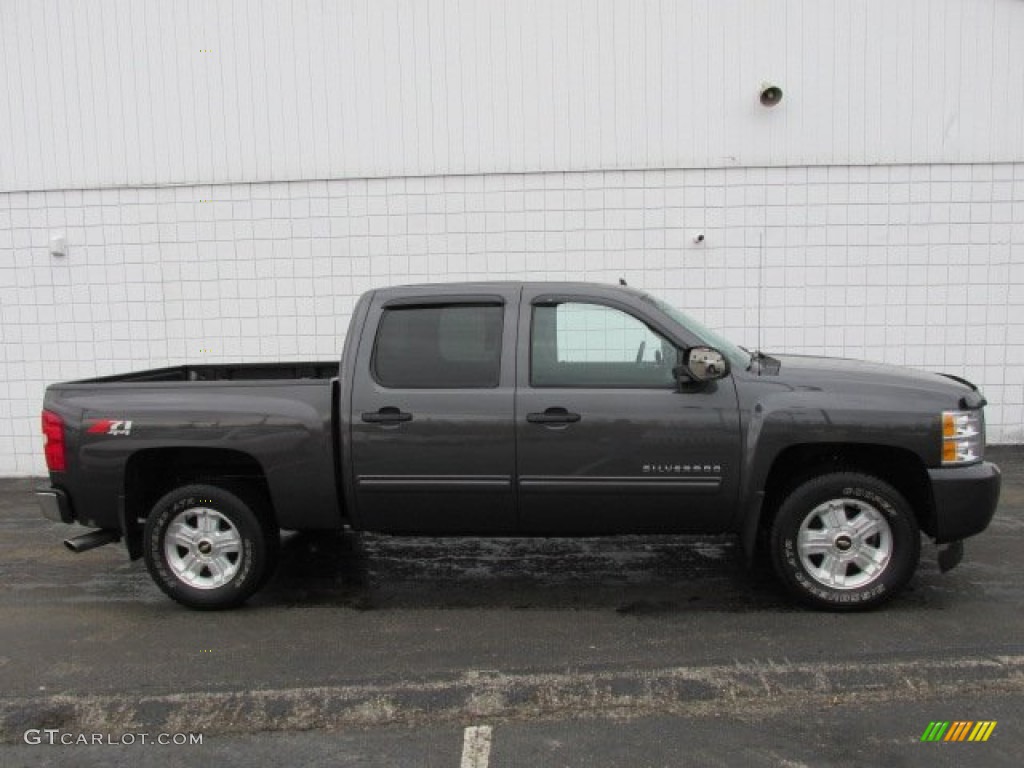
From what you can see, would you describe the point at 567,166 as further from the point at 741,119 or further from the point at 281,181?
the point at 281,181

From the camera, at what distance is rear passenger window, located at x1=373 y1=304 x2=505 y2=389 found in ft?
14.8

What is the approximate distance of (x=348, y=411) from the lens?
4469 millimetres

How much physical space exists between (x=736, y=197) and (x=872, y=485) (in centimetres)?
504

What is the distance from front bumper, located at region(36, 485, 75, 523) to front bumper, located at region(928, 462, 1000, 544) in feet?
15.8

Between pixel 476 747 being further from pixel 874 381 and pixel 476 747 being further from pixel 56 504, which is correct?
pixel 56 504

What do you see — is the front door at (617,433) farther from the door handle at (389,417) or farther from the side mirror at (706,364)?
the door handle at (389,417)

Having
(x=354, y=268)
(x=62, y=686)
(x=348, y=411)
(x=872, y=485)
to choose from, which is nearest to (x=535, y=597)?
(x=348, y=411)

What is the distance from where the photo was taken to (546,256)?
8750mm

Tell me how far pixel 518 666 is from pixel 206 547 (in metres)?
2.01

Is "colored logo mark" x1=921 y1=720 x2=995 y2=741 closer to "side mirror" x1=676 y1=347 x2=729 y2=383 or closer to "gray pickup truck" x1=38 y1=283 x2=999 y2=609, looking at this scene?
"gray pickup truck" x1=38 y1=283 x2=999 y2=609

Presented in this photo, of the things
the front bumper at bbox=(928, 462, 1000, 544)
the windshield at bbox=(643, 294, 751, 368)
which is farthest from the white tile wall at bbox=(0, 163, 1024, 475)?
the front bumper at bbox=(928, 462, 1000, 544)

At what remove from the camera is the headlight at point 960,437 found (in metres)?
4.20

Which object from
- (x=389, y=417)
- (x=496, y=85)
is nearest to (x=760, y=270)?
(x=496, y=85)

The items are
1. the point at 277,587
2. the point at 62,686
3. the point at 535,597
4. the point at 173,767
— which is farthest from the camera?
the point at 277,587
